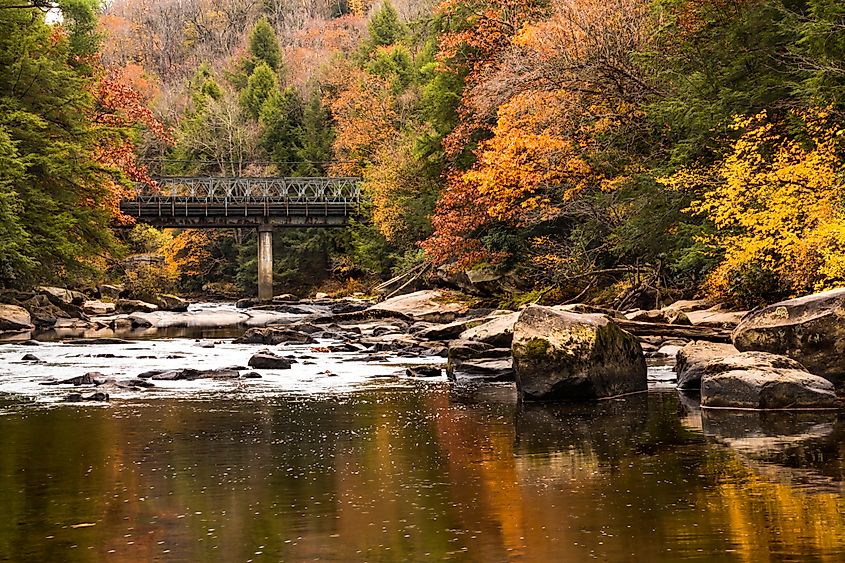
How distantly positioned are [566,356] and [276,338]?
13282mm

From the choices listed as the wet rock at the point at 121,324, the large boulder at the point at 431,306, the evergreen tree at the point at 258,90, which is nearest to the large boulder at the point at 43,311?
the wet rock at the point at 121,324

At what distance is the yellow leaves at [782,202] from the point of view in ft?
68.2

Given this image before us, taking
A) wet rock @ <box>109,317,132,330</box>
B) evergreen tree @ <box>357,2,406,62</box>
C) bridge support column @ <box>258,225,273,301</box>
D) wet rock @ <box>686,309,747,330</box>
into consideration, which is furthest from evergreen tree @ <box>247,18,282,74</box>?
wet rock @ <box>686,309,747,330</box>

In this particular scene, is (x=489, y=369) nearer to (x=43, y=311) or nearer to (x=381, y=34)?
(x=43, y=311)

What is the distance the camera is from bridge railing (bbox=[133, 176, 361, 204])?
61344mm

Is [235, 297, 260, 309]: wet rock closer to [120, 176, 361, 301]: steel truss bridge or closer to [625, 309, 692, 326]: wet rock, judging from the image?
[120, 176, 361, 301]: steel truss bridge

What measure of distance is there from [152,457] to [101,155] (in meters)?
31.0

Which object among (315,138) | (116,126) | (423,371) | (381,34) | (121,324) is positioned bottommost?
(423,371)

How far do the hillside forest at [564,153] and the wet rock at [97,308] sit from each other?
1.71m

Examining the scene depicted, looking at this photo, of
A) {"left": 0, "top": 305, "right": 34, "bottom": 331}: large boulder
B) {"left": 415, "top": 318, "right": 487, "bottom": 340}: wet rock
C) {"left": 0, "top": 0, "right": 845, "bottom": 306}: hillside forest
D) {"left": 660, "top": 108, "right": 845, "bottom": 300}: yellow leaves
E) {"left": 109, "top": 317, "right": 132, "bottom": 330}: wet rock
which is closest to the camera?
{"left": 660, "top": 108, "right": 845, "bottom": 300}: yellow leaves

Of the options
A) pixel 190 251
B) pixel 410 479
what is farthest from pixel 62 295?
pixel 410 479

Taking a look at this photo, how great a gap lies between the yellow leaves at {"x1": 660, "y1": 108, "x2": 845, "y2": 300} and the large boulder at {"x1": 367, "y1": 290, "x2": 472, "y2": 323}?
1065cm

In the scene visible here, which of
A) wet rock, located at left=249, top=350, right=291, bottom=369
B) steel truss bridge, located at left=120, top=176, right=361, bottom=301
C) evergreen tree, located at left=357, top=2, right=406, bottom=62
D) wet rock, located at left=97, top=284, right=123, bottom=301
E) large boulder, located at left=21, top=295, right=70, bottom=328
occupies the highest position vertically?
evergreen tree, located at left=357, top=2, right=406, bottom=62

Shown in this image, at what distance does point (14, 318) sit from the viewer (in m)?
32.8
